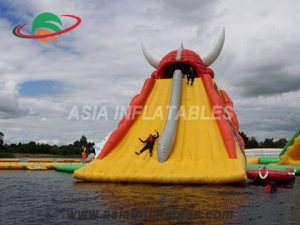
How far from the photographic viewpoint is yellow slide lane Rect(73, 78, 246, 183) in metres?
8.41

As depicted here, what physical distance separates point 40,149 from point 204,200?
3307 cm

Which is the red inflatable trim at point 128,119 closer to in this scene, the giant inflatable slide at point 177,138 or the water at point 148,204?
the giant inflatable slide at point 177,138

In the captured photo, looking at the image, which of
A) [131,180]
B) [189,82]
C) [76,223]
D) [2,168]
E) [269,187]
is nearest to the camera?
[76,223]

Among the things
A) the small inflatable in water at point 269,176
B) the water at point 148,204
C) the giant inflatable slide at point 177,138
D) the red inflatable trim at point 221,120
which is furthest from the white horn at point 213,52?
the water at point 148,204

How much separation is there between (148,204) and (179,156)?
134 inches

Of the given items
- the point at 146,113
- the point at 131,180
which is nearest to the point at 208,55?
the point at 146,113

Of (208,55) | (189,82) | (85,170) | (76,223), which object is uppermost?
(208,55)

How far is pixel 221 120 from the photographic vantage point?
10.2m

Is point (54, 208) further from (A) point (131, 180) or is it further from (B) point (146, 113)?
(B) point (146, 113)

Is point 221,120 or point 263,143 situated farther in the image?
point 263,143

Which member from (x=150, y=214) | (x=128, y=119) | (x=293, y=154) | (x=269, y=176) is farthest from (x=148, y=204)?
(x=293, y=154)

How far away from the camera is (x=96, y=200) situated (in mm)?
6723

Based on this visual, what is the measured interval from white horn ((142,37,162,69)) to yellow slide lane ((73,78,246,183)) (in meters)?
3.31

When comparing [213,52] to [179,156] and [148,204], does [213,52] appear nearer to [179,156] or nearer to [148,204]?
[179,156]
